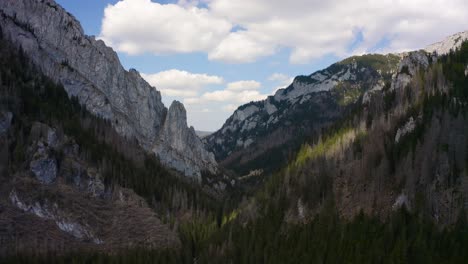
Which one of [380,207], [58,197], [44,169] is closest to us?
[380,207]

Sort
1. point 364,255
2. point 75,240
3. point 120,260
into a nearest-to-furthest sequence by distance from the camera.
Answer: point 364,255 < point 120,260 < point 75,240

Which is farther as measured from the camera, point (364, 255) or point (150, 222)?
point (150, 222)

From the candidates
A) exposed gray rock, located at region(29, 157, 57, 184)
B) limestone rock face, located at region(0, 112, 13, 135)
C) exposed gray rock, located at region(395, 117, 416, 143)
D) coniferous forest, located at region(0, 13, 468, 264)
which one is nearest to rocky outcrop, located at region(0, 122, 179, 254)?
exposed gray rock, located at region(29, 157, 57, 184)

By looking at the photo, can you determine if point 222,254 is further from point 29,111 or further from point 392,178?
point 29,111

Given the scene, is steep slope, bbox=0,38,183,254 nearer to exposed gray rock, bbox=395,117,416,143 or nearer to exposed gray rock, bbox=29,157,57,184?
exposed gray rock, bbox=29,157,57,184

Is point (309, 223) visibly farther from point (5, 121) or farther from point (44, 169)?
point (5, 121)

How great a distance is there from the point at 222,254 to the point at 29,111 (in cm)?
10929

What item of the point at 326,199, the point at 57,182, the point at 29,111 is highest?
the point at 29,111

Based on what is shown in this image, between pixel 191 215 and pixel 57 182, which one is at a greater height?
pixel 57 182

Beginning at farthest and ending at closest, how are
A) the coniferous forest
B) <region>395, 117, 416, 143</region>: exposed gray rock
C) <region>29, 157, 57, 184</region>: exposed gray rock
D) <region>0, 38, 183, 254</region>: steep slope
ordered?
1. <region>395, 117, 416, 143</region>: exposed gray rock
2. <region>29, 157, 57, 184</region>: exposed gray rock
3. <region>0, 38, 183, 254</region>: steep slope
4. the coniferous forest

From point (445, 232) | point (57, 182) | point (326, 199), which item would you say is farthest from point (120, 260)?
point (445, 232)

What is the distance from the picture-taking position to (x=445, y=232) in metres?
119

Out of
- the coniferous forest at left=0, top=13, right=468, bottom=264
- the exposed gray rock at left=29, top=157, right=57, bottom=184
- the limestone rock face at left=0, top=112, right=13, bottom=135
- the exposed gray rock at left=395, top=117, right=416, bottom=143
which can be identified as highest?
the limestone rock face at left=0, top=112, right=13, bottom=135

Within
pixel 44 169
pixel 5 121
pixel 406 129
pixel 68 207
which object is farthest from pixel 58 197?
pixel 406 129
